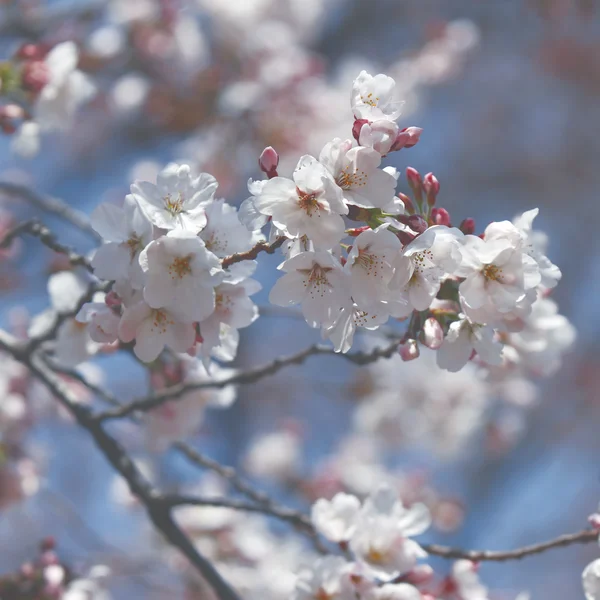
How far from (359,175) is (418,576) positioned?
88cm

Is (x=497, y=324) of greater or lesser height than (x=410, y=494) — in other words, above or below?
below

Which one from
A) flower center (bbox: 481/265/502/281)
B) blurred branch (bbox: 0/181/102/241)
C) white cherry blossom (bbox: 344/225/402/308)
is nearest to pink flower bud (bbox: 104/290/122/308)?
white cherry blossom (bbox: 344/225/402/308)

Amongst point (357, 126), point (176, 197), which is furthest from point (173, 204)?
point (357, 126)

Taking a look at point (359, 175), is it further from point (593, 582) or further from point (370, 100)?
point (593, 582)

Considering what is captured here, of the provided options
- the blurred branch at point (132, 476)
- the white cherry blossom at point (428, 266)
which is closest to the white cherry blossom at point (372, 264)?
the white cherry blossom at point (428, 266)

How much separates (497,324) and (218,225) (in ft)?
1.77

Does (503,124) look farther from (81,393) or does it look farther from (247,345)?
(81,393)

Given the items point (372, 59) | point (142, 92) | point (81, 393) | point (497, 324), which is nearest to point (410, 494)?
point (81, 393)

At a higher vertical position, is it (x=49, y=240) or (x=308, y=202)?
(x=49, y=240)

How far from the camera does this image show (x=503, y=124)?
7.21 metres

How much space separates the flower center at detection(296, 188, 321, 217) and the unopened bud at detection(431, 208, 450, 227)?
263 millimetres

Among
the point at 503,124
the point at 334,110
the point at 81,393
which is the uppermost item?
the point at 503,124

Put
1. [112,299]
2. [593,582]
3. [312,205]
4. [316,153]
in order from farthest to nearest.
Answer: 1. [316,153]
2. [593,582]
3. [112,299]
4. [312,205]

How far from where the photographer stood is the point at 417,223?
3.90ft
